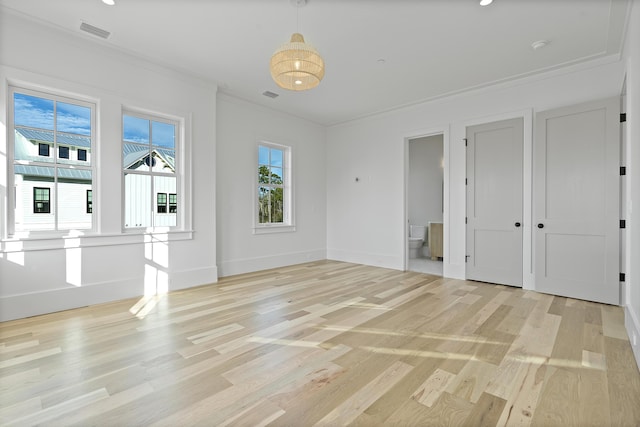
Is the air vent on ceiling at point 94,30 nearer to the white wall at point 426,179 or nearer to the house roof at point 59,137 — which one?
the house roof at point 59,137

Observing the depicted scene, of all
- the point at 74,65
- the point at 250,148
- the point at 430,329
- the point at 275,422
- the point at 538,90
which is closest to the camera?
the point at 275,422

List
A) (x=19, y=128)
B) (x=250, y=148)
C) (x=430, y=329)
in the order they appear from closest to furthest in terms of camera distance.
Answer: (x=430, y=329), (x=19, y=128), (x=250, y=148)

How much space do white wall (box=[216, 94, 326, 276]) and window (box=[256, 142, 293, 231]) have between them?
154 mm

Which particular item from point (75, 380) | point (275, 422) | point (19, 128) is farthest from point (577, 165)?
point (19, 128)

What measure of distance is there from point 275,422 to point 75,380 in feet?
4.71

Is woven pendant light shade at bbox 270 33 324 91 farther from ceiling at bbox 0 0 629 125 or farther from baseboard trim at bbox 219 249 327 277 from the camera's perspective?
baseboard trim at bbox 219 249 327 277

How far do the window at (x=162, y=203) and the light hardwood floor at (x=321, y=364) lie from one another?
4.16ft

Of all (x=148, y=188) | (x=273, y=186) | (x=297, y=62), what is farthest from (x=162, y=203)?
(x=297, y=62)

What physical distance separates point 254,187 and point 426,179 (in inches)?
185

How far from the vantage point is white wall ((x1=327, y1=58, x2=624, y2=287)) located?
416 centimetres

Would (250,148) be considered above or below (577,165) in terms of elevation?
above

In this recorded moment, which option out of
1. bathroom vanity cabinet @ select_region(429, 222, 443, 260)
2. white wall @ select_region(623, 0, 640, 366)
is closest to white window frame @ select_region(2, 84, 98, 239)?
white wall @ select_region(623, 0, 640, 366)

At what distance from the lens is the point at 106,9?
9.83 feet

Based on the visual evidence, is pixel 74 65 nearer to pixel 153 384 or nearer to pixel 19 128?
pixel 19 128
